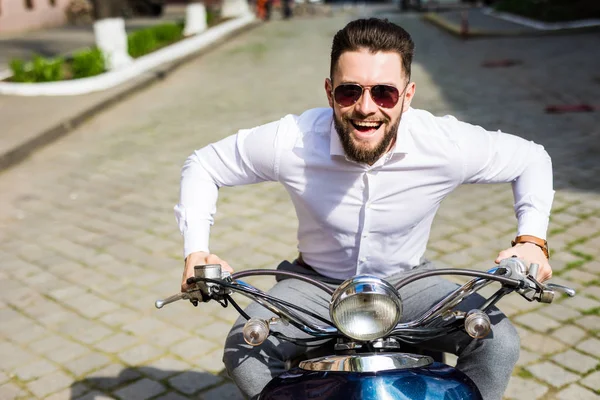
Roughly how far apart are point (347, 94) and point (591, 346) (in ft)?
8.03

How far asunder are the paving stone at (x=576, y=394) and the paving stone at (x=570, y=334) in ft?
1.54

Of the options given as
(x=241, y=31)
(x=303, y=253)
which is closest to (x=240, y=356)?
(x=303, y=253)

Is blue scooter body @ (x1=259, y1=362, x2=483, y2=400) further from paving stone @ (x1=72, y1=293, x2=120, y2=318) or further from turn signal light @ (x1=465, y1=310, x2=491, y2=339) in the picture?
paving stone @ (x1=72, y1=293, x2=120, y2=318)

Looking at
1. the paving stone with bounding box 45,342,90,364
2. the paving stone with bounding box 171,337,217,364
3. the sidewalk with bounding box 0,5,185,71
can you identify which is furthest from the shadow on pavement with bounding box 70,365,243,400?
the sidewalk with bounding box 0,5,185,71

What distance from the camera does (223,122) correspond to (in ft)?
33.6

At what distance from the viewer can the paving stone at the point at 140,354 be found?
4188 millimetres

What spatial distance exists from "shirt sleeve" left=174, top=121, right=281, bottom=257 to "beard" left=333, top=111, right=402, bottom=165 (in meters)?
0.34

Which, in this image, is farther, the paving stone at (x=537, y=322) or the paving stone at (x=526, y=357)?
the paving stone at (x=537, y=322)

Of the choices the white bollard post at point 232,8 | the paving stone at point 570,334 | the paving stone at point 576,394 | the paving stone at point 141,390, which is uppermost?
the paving stone at point 576,394

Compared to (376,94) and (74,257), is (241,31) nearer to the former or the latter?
(74,257)

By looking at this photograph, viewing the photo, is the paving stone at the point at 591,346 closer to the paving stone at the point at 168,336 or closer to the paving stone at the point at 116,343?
the paving stone at the point at 168,336

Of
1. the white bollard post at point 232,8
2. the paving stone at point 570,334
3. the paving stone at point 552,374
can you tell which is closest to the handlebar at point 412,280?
the paving stone at point 552,374

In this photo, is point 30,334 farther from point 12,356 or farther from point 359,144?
point 359,144

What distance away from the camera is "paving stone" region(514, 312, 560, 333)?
14.3 ft
